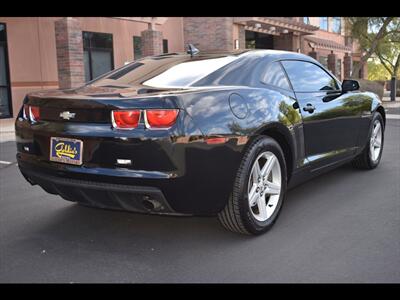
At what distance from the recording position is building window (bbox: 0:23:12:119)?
13500mm

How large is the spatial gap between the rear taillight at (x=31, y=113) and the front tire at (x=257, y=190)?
1.61m

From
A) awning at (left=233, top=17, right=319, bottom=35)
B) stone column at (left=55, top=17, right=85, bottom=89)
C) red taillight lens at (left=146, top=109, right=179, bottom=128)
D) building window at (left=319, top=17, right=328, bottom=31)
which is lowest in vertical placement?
red taillight lens at (left=146, top=109, right=179, bottom=128)

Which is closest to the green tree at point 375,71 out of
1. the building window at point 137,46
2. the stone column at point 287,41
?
the stone column at point 287,41

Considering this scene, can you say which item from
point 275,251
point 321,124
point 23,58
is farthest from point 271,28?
point 275,251

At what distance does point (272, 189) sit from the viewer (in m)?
3.97

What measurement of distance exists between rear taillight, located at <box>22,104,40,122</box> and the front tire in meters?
1.61

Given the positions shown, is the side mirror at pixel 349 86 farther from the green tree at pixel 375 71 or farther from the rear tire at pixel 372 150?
the green tree at pixel 375 71

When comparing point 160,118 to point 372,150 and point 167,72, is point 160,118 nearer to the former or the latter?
point 167,72

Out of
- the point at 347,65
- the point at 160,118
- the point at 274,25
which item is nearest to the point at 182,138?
the point at 160,118

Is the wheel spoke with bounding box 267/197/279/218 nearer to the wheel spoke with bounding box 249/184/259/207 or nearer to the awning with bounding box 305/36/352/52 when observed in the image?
the wheel spoke with bounding box 249/184/259/207

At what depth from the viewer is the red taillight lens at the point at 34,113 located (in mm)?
3702

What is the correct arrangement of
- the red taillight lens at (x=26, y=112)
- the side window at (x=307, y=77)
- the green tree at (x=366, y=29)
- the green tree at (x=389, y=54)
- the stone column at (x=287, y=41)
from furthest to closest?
the green tree at (x=389, y=54), the stone column at (x=287, y=41), the green tree at (x=366, y=29), the side window at (x=307, y=77), the red taillight lens at (x=26, y=112)

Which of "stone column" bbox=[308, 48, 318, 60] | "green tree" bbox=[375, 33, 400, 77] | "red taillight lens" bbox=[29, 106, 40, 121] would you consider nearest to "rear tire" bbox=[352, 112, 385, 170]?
"red taillight lens" bbox=[29, 106, 40, 121]
